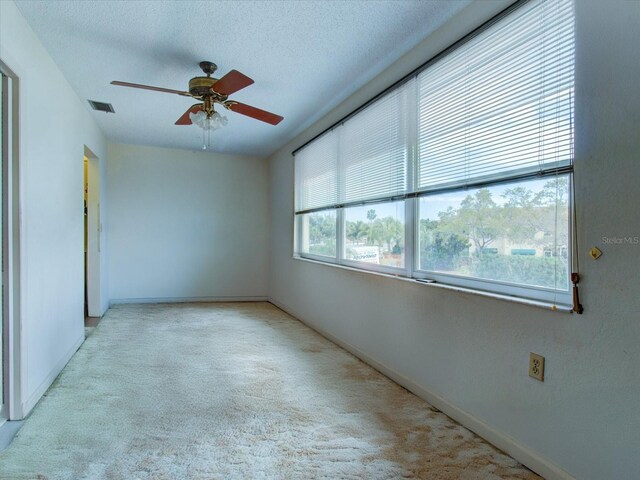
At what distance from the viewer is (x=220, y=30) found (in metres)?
2.62

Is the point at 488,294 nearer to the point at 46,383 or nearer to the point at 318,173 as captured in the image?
the point at 318,173

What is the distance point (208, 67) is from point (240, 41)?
0.46 meters

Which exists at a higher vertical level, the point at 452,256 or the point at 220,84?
the point at 220,84

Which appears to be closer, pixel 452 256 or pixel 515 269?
pixel 515 269

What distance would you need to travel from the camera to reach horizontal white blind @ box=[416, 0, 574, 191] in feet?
5.98

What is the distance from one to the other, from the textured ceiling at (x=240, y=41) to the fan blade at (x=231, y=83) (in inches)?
13.2

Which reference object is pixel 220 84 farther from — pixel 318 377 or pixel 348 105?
pixel 318 377

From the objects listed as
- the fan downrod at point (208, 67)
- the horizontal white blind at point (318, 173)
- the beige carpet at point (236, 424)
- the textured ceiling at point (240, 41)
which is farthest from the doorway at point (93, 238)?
the fan downrod at point (208, 67)

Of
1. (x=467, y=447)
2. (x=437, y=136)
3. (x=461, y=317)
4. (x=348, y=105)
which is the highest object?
(x=348, y=105)

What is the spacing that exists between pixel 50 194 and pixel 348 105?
260 cm

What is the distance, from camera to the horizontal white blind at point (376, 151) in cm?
301

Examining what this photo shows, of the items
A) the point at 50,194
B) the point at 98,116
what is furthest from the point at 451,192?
the point at 98,116

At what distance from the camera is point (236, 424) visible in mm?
2301

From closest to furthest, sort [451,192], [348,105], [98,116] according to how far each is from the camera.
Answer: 1. [451,192]
2. [348,105]
3. [98,116]
